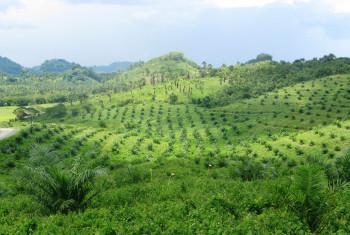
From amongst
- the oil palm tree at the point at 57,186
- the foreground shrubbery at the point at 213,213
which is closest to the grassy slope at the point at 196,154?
the foreground shrubbery at the point at 213,213

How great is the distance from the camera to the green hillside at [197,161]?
10.2 metres

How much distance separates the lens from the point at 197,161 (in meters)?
40.2

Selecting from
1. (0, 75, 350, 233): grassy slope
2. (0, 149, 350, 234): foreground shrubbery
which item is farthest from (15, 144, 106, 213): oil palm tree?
(0, 75, 350, 233): grassy slope

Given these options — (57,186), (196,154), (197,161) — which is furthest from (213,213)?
(196,154)

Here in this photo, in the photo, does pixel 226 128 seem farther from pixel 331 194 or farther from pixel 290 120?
pixel 331 194

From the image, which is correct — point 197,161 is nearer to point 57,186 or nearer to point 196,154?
point 196,154

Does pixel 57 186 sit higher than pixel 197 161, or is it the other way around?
pixel 57 186

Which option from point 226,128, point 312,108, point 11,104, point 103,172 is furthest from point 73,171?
point 11,104

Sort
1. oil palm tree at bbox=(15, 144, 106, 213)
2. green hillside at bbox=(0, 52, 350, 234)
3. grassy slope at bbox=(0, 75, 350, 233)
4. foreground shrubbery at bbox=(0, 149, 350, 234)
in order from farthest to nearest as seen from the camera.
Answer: oil palm tree at bbox=(15, 144, 106, 213) < grassy slope at bbox=(0, 75, 350, 233) < green hillside at bbox=(0, 52, 350, 234) < foreground shrubbery at bbox=(0, 149, 350, 234)

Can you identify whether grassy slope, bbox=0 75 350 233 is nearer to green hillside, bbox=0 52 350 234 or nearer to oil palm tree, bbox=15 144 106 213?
green hillside, bbox=0 52 350 234

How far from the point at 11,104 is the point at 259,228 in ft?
568

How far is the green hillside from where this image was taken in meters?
10.2

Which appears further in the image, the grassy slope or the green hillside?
the grassy slope

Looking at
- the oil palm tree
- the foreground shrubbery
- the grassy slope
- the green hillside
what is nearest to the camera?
the foreground shrubbery
